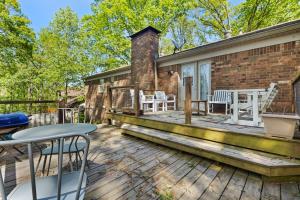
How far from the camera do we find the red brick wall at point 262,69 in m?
4.28

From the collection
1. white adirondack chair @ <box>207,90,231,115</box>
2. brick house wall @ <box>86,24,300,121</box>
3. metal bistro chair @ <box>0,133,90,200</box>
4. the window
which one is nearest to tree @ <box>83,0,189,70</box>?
the window

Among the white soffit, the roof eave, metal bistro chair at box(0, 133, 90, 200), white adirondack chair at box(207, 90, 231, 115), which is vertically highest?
the roof eave

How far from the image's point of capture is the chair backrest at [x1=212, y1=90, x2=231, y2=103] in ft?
17.0

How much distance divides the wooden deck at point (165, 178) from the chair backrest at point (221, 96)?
294 centimetres

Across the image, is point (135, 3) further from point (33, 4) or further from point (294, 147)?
point (294, 147)

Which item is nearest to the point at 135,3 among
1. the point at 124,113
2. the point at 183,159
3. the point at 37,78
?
the point at 37,78

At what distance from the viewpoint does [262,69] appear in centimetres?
473

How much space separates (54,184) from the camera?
130cm

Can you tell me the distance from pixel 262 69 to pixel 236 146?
326cm

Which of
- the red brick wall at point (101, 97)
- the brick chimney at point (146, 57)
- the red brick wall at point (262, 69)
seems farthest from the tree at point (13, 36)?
the red brick wall at point (262, 69)

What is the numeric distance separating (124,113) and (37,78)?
9.46 metres

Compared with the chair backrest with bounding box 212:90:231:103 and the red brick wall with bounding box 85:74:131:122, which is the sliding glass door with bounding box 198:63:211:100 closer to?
the chair backrest with bounding box 212:90:231:103

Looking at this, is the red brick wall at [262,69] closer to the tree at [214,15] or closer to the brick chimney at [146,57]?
the brick chimney at [146,57]

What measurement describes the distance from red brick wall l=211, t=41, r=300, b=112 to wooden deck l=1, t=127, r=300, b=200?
2.94m
